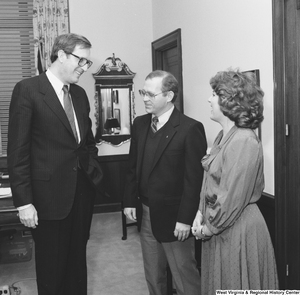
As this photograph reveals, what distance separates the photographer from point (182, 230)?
250cm

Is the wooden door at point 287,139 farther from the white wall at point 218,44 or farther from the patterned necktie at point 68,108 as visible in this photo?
the patterned necktie at point 68,108

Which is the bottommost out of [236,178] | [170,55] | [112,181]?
[112,181]

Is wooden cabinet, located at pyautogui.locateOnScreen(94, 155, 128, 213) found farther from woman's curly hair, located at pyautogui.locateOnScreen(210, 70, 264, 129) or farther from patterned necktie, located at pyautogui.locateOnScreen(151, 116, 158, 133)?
woman's curly hair, located at pyautogui.locateOnScreen(210, 70, 264, 129)

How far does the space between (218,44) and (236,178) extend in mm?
2374

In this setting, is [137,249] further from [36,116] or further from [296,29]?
[296,29]

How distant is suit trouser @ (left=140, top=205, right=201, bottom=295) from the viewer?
259cm

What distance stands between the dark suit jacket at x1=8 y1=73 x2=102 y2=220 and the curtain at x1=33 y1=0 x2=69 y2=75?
360 centimetres

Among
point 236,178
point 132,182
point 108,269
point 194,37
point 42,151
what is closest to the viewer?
point 236,178

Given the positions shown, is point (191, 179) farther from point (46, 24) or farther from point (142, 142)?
point (46, 24)

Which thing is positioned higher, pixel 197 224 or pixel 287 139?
pixel 287 139

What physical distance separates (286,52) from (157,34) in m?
3.57

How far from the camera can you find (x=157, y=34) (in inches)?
242

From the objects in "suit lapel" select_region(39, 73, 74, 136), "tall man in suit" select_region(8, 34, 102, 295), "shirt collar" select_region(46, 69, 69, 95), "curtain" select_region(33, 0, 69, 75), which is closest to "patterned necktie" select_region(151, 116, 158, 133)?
"tall man in suit" select_region(8, 34, 102, 295)

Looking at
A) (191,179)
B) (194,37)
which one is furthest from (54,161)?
(194,37)
